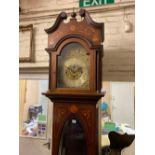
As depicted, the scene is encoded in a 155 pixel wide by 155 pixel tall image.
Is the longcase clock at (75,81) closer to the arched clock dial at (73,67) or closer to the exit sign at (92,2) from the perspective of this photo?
the arched clock dial at (73,67)

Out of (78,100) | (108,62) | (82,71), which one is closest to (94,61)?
(82,71)

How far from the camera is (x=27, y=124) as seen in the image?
2.07 meters

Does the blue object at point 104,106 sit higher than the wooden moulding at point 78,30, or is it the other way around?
the wooden moulding at point 78,30

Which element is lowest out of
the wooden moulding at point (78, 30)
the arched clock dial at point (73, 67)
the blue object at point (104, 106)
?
the blue object at point (104, 106)

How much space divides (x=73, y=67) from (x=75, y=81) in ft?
0.30

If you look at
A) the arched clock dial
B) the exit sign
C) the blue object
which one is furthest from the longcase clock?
the exit sign

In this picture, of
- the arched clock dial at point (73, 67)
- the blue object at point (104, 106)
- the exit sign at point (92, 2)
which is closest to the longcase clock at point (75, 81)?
the arched clock dial at point (73, 67)

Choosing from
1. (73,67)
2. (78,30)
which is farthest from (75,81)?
(78,30)

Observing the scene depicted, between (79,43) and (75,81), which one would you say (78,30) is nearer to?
(79,43)

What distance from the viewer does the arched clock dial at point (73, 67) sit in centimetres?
141

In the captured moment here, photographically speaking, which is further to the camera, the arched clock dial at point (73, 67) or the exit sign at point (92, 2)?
the exit sign at point (92, 2)

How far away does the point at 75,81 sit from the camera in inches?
56.8
